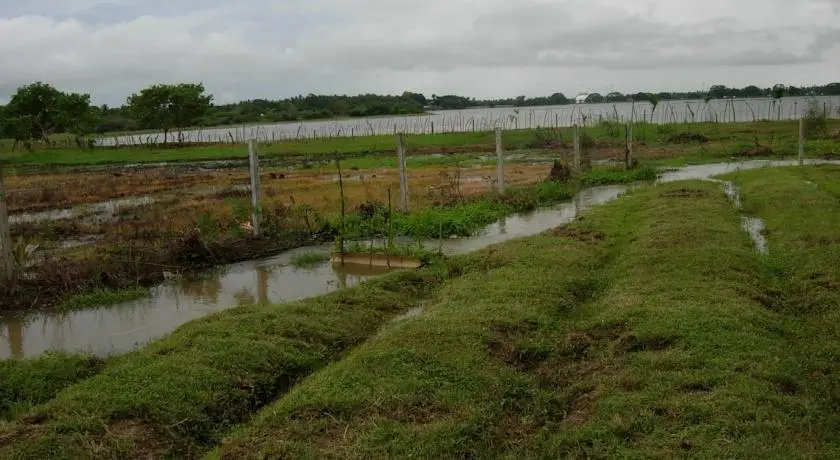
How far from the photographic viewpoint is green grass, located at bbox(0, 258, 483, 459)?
522 centimetres

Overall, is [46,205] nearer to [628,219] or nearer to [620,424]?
[628,219]

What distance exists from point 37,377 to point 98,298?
11.3ft

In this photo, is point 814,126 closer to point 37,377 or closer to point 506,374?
point 506,374

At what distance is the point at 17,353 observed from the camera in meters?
8.28

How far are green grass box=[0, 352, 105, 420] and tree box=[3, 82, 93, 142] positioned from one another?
51.5m

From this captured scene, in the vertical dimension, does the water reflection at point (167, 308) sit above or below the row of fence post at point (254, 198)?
below

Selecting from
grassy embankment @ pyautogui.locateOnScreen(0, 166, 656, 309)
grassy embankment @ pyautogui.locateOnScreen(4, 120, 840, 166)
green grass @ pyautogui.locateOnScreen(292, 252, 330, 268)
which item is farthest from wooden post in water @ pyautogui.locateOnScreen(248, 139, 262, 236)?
grassy embankment @ pyautogui.locateOnScreen(4, 120, 840, 166)

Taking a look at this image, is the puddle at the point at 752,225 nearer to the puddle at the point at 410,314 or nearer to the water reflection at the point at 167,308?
the puddle at the point at 410,314

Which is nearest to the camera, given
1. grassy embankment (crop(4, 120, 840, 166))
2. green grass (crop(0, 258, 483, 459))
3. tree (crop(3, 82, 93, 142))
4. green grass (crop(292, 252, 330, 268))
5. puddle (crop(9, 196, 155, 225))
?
green grass (crop(0, 258, 483, 459))

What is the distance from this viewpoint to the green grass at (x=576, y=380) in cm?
482

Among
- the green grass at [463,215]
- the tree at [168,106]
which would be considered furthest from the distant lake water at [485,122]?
the green grass at [463,215]

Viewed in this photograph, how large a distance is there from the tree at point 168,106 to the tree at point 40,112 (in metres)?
4.53

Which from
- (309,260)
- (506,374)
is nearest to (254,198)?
(309,260)

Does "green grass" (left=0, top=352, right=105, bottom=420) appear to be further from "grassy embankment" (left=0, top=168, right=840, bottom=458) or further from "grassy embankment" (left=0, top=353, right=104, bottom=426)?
"grassy embankment" (left=0, top=168, right=840, bottom=458)
